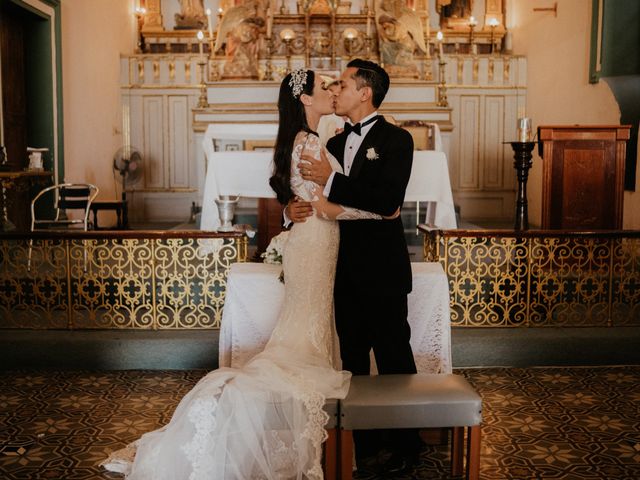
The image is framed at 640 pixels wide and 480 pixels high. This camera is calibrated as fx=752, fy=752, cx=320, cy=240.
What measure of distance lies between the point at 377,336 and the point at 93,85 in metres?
8.43

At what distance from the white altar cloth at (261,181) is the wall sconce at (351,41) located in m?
5.67

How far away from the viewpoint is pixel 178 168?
11953 mm

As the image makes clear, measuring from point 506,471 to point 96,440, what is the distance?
1960 millimetres

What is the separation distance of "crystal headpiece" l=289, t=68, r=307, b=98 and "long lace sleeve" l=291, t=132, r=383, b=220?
18 centimetres

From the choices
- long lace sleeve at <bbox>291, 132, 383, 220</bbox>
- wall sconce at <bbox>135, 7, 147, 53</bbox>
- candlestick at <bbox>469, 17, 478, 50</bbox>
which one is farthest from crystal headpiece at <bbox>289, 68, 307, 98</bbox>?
wall sconce at <bbox>135, 7, 147, 53</bbox>

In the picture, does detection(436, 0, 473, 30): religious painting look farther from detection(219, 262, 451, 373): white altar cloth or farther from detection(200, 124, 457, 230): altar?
detection(219, 262, 451, 373): white altar cloth

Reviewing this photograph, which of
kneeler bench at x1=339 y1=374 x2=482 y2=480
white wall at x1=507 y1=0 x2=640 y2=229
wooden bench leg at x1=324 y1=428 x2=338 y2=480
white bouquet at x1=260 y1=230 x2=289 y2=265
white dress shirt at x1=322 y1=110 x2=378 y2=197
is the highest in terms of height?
white wall at x1=507 y1=0 x2=640 y2=229

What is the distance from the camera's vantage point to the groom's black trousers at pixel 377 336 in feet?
10.8

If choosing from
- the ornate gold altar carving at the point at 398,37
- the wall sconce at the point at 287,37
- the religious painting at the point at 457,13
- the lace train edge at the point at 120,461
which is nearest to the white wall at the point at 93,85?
the wall sconce at the point at 287,37

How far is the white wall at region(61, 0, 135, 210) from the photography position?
9945 millimetres

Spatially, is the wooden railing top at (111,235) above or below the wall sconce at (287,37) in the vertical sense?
below

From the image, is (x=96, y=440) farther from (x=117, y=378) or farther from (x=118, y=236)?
(x=118, y=236)

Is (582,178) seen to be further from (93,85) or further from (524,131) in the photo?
(93,85)

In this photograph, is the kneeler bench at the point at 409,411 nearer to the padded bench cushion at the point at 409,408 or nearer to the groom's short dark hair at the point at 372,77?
the padded bench cushion at the point at 409,408
